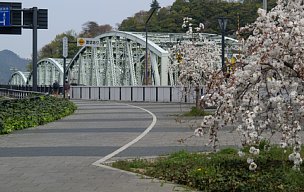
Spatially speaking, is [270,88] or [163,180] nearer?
[270,88]

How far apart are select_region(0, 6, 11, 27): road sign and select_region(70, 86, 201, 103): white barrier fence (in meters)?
13.3

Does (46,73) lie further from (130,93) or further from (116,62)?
(130,93)

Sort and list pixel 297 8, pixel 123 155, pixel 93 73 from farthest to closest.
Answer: pixel 93 73 < pixel 123 155 < pixel 297 8

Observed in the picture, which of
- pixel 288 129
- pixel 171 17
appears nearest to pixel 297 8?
pixel 288 129

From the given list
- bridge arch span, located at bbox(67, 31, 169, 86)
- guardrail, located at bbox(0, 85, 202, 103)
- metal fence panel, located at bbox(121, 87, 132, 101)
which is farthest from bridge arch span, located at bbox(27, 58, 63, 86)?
metal fence panel, located at bbox(121, 87, 132, 101)

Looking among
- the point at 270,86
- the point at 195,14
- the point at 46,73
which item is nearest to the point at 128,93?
the point at 195,14

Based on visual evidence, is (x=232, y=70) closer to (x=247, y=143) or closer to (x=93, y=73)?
(x=247, y=143)

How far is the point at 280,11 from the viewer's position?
7562 mm

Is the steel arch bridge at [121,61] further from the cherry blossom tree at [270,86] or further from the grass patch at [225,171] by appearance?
the cherry blossom tree at [270,86]

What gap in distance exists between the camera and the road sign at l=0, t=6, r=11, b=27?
102 feet

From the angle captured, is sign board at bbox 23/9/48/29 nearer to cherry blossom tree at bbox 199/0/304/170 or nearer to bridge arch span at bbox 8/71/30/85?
cherry blossom tree at bbox 199/0/304/170

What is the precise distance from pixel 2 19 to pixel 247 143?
85.9 ft

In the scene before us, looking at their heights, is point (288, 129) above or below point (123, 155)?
above

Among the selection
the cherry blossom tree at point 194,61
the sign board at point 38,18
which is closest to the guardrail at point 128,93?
the sign board at point 38,18
